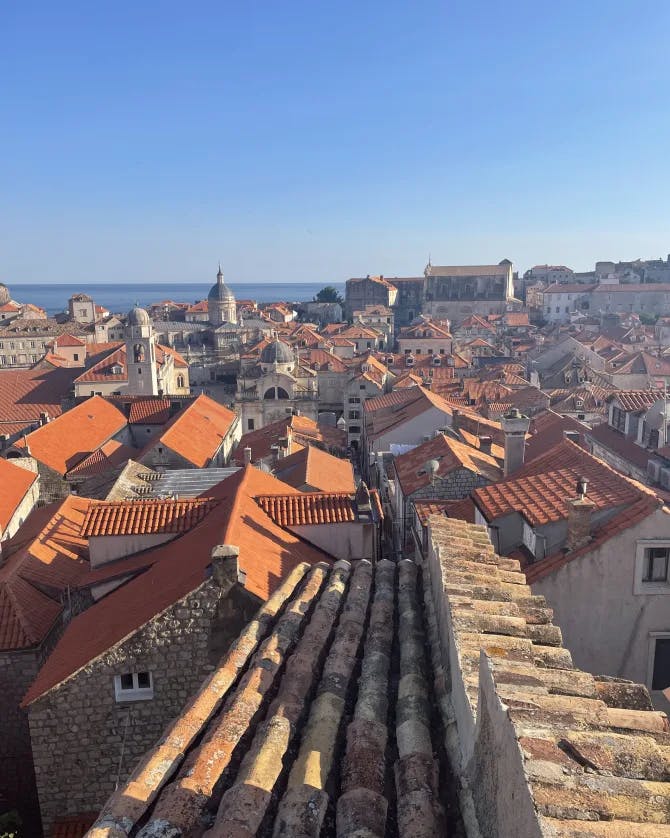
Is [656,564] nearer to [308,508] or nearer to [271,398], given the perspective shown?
[308,508]

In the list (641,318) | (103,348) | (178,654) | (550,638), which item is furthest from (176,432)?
(641,318)

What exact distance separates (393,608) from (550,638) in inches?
117

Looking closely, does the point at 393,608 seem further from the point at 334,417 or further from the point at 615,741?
the point at 334,417

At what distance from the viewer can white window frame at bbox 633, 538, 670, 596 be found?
10.9 meters

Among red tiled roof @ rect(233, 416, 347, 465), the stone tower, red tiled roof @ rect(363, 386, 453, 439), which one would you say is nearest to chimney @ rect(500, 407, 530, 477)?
red tiled roof @ rect(233, 416, 347, 465)

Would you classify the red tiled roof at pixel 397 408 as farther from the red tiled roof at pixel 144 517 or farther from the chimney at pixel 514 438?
the red tiled roof at pixel 144 517

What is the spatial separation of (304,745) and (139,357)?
48806mm

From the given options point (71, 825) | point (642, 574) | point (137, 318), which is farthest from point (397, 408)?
point (71, 825)

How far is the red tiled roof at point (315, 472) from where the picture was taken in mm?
24078

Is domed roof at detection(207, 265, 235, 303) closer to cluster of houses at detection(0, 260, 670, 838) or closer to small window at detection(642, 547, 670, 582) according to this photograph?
cluster of houses at detection(0, 260, 670, 838)

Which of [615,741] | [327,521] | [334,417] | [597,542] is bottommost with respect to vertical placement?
[334,417]

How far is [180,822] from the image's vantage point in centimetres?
462

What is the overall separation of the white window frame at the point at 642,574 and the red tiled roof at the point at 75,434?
93.8 ft

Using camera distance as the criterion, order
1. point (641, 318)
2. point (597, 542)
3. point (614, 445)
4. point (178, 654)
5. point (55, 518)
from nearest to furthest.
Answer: point (178, 654) → point (597, 542) → point (55, 518) → point (614, 445) → point (641, 318)
